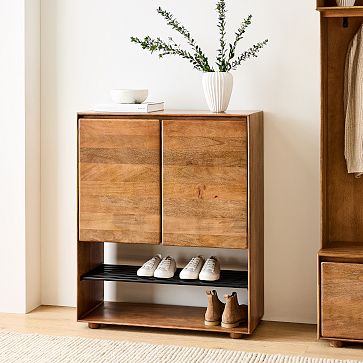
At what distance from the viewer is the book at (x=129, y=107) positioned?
3996 millimetres

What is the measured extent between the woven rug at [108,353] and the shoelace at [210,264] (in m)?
0.44

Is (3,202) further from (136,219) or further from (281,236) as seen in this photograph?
(281,236)

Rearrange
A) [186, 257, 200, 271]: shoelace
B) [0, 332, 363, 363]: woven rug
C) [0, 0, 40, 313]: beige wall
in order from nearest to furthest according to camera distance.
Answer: [0, 332, 363, 363]: woven rug
[186, 257, 200, 271]: shoelace
[0, 0, 40, 313]: beige wall

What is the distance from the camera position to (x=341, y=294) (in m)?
3.74


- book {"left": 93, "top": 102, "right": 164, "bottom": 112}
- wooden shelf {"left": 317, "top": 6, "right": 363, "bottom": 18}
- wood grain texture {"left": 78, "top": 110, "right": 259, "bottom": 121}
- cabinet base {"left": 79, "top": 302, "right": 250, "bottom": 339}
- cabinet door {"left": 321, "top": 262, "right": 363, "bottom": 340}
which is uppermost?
wooden shelf {"left": 317, "top": 6, "right": 363, "bottom": 18}

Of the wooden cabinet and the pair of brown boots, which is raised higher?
the wooden cabinet

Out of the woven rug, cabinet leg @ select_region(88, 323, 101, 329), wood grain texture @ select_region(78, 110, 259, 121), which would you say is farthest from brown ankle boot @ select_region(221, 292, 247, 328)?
wood grain texture @ select_region(78, 110, 259, 121)

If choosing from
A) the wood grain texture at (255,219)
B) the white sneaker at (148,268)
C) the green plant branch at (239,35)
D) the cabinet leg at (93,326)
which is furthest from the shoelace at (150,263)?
the green plant branch at (239,35)

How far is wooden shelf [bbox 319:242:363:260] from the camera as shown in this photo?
3754 mm

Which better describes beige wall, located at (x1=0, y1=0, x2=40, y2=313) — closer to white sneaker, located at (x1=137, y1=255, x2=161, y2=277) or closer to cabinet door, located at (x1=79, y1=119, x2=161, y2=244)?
cabinet door, located at (x1=79, y1=119, x2=161, y2=244)

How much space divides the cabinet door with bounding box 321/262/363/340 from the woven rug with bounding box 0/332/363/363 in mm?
196

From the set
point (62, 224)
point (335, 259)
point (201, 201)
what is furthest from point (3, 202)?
point (335, 259)

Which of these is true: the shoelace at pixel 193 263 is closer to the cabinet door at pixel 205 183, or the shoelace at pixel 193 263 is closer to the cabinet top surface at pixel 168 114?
the cabinet door at pixel 205 183

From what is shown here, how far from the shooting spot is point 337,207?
4.12 meters
